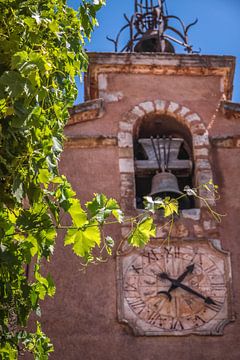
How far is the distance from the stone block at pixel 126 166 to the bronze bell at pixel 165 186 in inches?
9.4

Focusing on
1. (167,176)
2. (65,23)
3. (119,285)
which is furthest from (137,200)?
(65,23)

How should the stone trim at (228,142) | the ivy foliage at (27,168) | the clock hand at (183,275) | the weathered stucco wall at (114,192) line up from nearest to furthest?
the ivy foliage at (27,168) < the weathered stucco wall at (114,192) < the clock hand at (183,275) < the stone trim at (228,142)

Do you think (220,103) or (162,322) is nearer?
(162,322)

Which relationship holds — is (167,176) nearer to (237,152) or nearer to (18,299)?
(237,152)

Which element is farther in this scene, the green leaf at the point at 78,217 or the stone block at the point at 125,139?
the stone block at the point at 125,139

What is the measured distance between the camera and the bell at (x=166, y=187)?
6.76 m

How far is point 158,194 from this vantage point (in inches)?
268

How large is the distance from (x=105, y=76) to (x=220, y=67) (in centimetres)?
118

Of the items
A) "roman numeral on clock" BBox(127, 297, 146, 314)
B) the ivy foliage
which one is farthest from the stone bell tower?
the ivy foliage

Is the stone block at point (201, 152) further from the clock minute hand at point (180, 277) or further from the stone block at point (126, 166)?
the clock minute hand at point (180, 277)

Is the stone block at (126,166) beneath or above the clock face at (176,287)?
above

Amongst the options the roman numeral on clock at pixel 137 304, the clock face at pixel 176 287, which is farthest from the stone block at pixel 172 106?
the roman numeral on clock at pixel 137 304

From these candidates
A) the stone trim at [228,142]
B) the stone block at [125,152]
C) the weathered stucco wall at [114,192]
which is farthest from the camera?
the stone trim at [228,142]

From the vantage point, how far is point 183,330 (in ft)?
19.7
